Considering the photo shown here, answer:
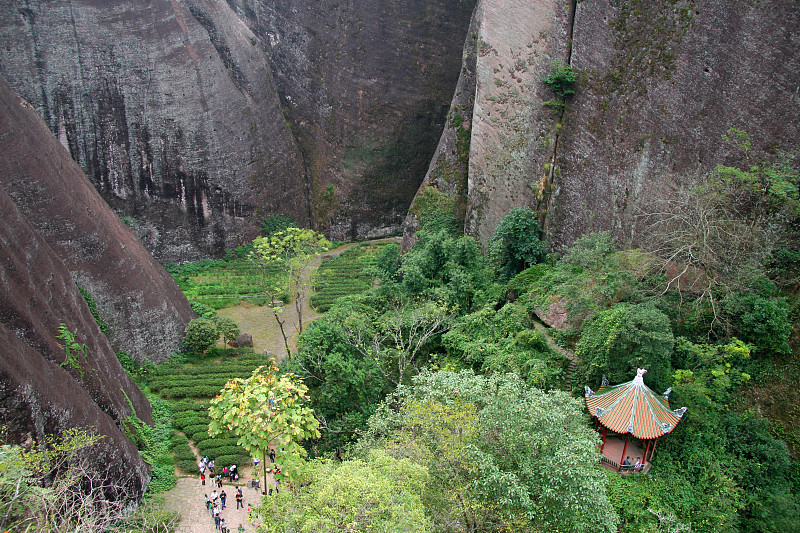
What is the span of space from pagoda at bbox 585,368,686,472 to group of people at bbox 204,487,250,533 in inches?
411

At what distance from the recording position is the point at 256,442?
14156 mm

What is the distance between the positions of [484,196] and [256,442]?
16938 mm

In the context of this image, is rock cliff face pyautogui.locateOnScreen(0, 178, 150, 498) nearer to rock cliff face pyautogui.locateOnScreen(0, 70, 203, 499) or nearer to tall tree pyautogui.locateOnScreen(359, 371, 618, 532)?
rock cliff face pyautogui.locateOnScreen(0, 70, 203, 499)

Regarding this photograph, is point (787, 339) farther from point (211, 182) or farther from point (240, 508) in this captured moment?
point (211, 182)

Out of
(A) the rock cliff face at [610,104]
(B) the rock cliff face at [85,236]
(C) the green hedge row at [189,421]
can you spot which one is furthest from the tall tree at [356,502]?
(B) the rock cliff face at [85,236]

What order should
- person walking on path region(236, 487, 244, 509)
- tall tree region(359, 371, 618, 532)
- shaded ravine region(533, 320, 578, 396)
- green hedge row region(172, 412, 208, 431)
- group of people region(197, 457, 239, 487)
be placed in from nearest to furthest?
tall tree region(359, 371, 618, 532)
person walking on path region(236, 487, 244, 509)
shaded ravine region(533, 320, 578, 396)
group of people region(197, 457, 239, 487)
green hedge row region(172, 412, 208, 431)

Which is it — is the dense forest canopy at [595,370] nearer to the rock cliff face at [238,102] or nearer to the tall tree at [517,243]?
the tall tree at [517,243]

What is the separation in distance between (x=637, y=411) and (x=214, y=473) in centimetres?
1303

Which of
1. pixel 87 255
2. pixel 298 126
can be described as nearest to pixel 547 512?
pixel 87 255

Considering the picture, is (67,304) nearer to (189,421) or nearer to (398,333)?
(189,421)

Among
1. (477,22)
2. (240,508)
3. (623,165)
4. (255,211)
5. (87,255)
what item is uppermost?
(477,22)

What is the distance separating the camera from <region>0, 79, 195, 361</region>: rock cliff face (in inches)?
891

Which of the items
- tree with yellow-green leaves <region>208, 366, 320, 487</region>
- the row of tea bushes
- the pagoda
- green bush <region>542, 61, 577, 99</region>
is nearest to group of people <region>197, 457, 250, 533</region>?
tree with yellow-green leaves <region>208, 366, 320, 487</region>

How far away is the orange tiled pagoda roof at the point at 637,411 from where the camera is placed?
15492mm
